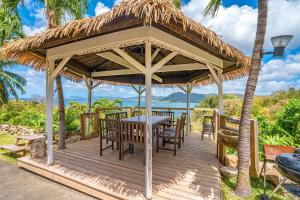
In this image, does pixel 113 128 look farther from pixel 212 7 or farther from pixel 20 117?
pixel 20 117

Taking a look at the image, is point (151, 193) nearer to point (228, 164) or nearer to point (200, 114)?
point (228, 164)

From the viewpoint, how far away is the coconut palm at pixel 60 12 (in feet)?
16.3

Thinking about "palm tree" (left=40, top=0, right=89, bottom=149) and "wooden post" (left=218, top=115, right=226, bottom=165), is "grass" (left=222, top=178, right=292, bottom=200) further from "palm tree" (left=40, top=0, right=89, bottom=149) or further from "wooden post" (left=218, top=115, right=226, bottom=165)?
"palm tree" (left=40, top=0, right=89, bottom=149)

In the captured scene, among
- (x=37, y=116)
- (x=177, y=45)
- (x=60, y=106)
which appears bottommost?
(x=37, y=116)

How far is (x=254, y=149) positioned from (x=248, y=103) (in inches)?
45.1

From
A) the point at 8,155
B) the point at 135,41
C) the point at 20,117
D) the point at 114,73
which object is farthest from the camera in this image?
the point at 20,117

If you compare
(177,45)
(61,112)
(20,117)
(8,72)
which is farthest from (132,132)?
(8,72)

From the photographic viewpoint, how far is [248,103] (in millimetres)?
2896

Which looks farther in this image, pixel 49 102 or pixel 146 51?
pixel 49 102

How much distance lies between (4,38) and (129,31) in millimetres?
9917

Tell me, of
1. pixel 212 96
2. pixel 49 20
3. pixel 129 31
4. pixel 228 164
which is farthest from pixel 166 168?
pixel 212 96

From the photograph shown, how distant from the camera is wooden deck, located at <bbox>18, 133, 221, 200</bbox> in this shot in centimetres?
288

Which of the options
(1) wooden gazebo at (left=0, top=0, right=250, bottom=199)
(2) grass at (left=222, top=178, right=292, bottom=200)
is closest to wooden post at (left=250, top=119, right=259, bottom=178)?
(2) grass at (left=222, top=178, right=292, bottom=200)

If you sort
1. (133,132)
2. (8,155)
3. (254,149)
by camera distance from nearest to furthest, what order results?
(254,149), (133,132), (8,155)
